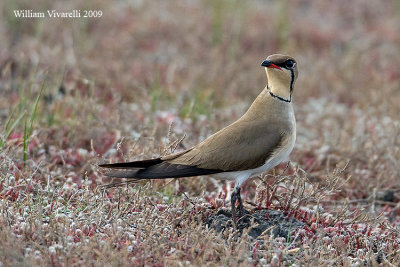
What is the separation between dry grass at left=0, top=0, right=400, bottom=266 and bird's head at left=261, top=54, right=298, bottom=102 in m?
0.65

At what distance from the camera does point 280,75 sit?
470 cm

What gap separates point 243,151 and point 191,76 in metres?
4.47

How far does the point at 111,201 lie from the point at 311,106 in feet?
15.3

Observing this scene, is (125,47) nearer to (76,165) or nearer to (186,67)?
(186,67)

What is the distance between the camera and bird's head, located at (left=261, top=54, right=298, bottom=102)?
4688 millimetres

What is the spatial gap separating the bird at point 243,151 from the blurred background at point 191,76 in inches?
35.3

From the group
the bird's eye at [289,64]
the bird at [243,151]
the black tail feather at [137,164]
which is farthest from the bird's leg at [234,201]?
the bird's eye at [289,64]

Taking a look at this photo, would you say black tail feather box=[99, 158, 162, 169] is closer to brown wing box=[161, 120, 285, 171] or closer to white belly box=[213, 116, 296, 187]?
brown wing box=[161, 120, 285, 171]

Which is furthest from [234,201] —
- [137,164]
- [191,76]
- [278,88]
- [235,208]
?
[191,76]

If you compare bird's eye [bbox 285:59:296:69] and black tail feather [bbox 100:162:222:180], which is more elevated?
bird's eye [bbox 285:59:296:69]

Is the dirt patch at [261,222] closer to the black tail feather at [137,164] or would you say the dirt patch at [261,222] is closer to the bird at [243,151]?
the bird at [243,151]

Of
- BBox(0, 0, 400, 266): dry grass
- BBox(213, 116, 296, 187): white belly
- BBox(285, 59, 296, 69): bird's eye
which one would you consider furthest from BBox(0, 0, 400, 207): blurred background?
BBox(285, 59, 296, 69): bird's eye

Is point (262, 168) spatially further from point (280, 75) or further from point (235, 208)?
point (280, 75)

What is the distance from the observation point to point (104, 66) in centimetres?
878
